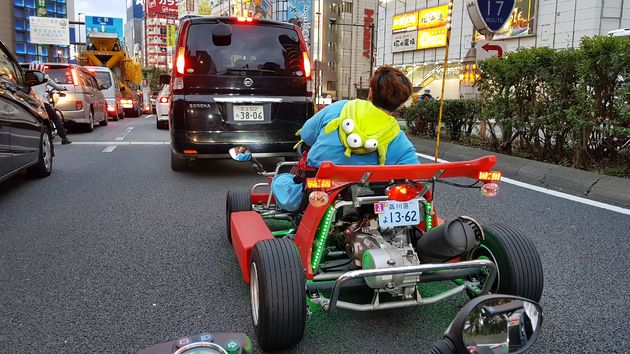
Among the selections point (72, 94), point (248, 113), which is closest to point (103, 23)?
point (72, 94)

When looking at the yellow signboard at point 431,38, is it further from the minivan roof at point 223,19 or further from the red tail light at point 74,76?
the minivan roof at point 223,19

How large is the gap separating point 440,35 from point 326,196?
147 feet

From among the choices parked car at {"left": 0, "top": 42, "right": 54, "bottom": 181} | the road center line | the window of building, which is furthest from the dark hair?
the window of building

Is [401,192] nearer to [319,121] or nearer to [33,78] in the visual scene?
[319,121]

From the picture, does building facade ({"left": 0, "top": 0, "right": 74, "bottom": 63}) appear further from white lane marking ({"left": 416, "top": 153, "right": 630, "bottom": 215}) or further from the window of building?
white lane marking ({"left": 416, "top": 153, "right": 630, "bottom": 215})

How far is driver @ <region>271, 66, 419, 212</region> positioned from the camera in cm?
265

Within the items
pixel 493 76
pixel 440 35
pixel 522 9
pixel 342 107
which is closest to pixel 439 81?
pixel 440 35

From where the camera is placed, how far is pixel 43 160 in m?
6.74

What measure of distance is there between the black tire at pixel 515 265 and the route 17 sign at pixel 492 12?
7.99 meters

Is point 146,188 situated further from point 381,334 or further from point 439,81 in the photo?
point 439,81

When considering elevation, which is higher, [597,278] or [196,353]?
[196,353]

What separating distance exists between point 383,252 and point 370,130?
64 centimetres

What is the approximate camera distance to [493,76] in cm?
826

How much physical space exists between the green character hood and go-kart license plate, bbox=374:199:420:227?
0.35 metres
